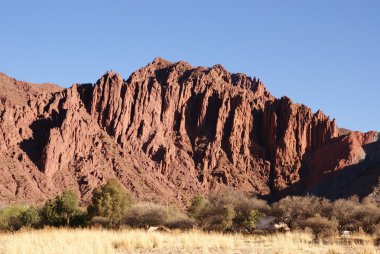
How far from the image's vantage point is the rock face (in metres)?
105

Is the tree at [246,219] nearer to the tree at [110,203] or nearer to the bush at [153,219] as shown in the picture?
the bush at [153,219]

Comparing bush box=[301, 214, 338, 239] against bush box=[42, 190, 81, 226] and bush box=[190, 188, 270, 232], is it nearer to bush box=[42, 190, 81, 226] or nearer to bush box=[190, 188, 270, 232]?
bush box=[190, 188, 270, 232]

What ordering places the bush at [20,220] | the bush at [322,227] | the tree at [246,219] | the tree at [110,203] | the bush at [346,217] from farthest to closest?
the tree at [110,203], the tree at [246,219], the bush at [20,220], the bush at [346,217], the bush at [322,227]

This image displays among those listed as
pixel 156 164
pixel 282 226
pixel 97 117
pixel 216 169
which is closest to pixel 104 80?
pixel 97 117

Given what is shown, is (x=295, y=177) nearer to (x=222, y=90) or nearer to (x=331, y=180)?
(x=331, y=180)

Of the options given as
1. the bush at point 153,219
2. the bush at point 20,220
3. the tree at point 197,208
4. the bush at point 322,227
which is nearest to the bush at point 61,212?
the bush at point 20,220

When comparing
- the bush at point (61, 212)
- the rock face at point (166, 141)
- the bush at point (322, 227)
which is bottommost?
the bush at point (322, 227)

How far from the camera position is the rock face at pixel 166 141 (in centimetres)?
10462

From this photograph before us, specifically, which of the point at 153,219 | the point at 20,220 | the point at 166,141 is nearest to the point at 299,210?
the point at 153,219

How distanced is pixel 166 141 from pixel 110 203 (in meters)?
89.3

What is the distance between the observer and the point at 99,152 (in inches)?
4547

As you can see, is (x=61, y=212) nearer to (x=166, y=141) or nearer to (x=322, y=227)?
(x=322, y=227)

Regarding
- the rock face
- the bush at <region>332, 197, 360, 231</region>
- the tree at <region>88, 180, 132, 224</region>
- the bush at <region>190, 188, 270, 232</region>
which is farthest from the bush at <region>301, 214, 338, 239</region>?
the rock face

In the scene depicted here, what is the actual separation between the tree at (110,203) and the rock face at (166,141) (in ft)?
138
